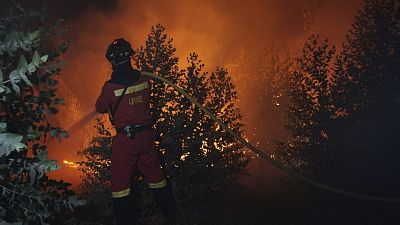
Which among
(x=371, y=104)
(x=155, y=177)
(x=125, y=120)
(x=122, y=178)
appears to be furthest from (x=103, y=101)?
(x=371, y=104)

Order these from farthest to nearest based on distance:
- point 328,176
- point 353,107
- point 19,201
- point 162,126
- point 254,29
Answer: point 254,29
point 353,107
point 328,176
point 162,126
point 19,201

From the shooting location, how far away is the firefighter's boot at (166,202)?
5.42 metres

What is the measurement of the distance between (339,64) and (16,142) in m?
10.6

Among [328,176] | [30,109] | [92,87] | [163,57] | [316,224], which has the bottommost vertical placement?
[316,224]

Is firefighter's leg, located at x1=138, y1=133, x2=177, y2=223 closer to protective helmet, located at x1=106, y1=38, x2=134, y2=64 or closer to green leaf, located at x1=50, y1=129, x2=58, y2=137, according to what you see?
protective helmet, located at x1=106, y1=38, x2=134, y2=64

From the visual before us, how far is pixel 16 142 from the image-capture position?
2420 mm

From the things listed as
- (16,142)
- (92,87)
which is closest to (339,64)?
(16,142)

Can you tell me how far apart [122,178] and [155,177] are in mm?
496

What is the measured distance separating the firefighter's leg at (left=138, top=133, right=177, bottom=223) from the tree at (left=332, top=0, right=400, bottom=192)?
4343mm

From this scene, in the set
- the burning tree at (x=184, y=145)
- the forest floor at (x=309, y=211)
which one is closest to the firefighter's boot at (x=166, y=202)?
the burning tree at (x=184, y=145)

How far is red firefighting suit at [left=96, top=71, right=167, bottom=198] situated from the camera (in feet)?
16.8

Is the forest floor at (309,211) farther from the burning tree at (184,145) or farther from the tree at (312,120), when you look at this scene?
the tree at (312,120)

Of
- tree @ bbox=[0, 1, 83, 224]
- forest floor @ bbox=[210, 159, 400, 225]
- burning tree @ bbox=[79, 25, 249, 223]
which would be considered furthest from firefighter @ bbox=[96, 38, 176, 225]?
forest floor @ bbox=[210, 159, 400, 225]

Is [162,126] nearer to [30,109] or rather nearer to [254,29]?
[30,109]
